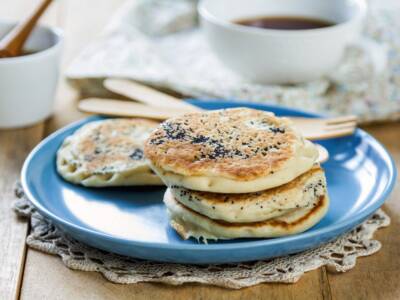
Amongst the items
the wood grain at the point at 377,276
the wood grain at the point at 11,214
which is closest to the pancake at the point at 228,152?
the wood grain at the point at 377,276

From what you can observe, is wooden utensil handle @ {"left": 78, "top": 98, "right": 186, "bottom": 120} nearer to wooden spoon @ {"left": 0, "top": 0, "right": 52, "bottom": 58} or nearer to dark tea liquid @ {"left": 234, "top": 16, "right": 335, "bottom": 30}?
wooden spoon @ {"left": 0, "top": 0, "right": 52, "bottom": 58}

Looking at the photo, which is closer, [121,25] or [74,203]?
[74,203]

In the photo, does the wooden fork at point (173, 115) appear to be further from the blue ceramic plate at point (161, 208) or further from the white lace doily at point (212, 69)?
the white lace doily at point (212, 69)

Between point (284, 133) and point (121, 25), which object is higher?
point (284, 133)

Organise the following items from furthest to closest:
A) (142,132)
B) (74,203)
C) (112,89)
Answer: (112,89) < (142,132) < (74,203)

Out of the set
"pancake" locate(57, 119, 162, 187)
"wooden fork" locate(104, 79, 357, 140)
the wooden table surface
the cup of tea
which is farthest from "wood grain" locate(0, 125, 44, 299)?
the cup of tea

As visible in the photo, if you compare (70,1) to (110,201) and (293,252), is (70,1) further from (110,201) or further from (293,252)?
(293,252)

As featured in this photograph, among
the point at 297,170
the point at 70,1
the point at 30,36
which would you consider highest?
the point at 297,170

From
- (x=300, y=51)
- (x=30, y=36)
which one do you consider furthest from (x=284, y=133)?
(x=30, y=36)
